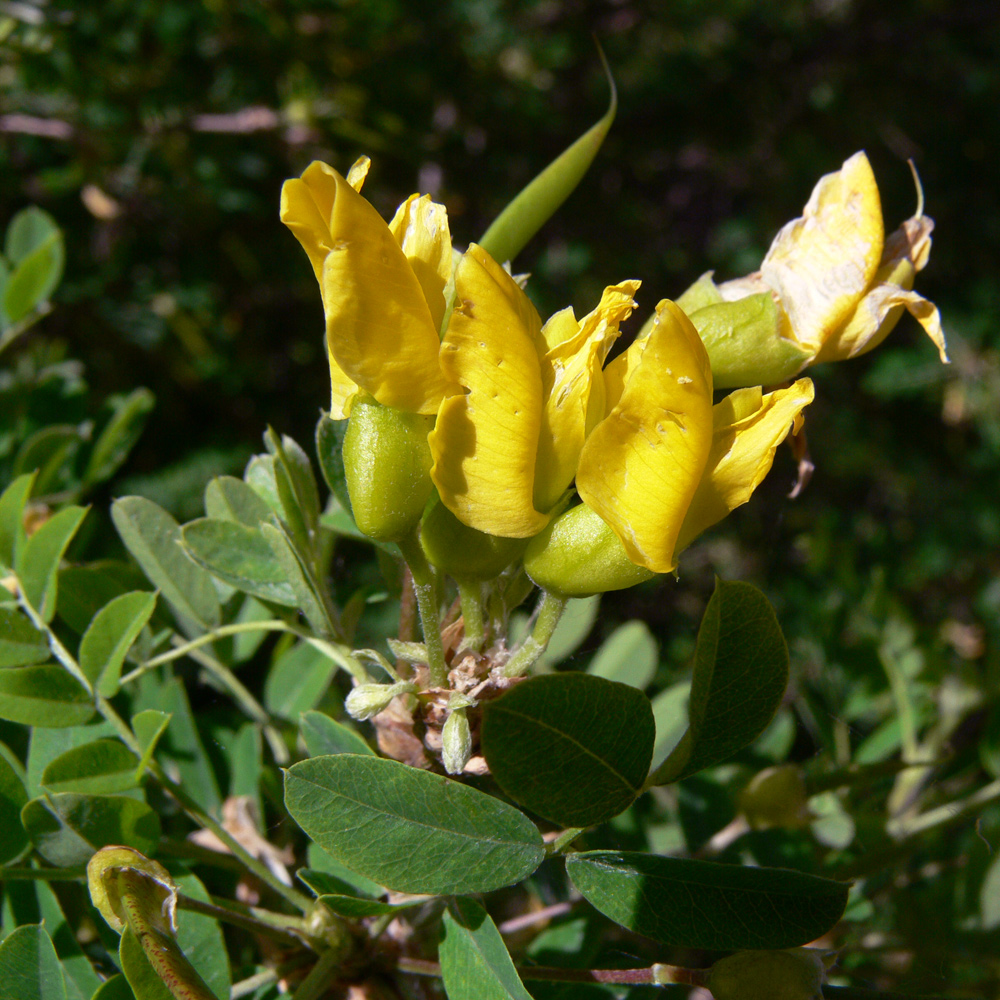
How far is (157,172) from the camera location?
1358 millimetres

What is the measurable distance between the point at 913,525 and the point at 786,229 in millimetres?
1780

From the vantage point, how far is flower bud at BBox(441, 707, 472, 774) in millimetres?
368

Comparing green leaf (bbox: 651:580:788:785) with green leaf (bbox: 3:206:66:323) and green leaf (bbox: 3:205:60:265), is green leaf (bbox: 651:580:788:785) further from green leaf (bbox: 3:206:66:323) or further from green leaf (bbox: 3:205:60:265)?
green leaf (bbox: 3:205:60:265)

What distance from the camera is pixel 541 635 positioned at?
395 mm

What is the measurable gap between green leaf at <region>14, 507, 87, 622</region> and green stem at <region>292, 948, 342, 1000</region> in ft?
0.84

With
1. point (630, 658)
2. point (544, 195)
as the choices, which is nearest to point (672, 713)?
point (630, 658)

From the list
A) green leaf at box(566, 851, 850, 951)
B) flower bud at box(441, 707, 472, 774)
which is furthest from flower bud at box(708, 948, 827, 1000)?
flower bud at box(441, 707, 472, 774)

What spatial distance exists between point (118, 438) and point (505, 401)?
1.76ft

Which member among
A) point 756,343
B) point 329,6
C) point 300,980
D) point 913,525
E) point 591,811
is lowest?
point 913,525

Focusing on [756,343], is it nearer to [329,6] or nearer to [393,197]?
[329,6]

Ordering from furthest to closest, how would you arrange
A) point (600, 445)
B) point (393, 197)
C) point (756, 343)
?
point (393, 197) < point (756, 343) < point (600, 445)

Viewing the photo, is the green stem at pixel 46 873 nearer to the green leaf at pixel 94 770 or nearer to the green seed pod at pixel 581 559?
the green leaf at pixel 94 770

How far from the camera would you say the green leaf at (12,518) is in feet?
1.67

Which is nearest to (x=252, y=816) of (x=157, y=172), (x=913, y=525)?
(x=157, y=172)
